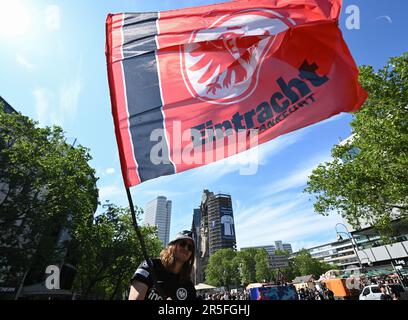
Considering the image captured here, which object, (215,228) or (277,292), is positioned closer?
(277,292)

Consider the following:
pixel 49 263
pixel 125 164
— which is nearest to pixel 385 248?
pixel 49 263

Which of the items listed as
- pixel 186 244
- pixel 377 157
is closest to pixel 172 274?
pixel 186 244

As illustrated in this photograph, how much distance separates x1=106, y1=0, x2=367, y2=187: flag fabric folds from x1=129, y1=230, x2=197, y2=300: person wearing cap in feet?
3.16

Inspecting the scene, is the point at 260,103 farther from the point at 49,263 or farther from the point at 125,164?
the point at 49,263

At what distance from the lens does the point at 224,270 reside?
94.8m

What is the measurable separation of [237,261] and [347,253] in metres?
63.6

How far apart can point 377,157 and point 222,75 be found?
13.4 metres

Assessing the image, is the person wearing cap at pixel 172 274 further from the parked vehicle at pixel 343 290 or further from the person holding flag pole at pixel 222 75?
the parked vehicle at pixel 343 290

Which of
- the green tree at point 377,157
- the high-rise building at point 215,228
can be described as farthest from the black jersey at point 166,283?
the high-rise building at point 215,228

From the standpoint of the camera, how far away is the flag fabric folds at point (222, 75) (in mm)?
3424

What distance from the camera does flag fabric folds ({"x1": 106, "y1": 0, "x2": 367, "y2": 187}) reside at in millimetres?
3424

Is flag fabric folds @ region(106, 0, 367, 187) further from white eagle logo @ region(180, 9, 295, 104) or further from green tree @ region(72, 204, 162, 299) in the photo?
green tree @ region(72, 204, 162, 299)

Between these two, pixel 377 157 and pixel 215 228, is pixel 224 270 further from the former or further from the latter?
pixel 377 157

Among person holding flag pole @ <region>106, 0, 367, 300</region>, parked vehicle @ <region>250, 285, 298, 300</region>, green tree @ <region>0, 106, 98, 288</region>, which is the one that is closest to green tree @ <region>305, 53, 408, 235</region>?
parked vehicle @ <region>250, 285, 298, 300</region>
